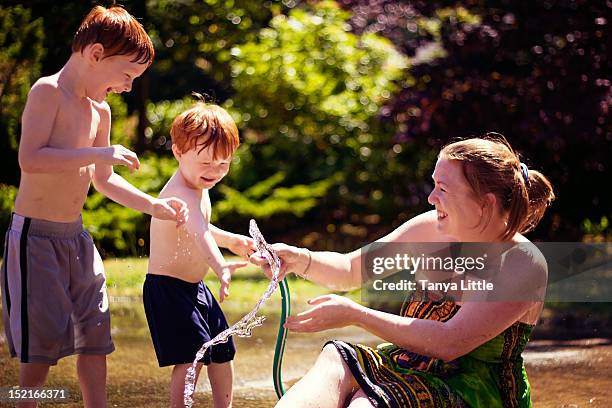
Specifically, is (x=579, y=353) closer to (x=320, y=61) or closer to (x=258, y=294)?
(x=258, y=294)

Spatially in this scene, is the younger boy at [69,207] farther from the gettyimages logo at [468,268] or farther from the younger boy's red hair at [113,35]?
the gettyimages logo at [468,268]

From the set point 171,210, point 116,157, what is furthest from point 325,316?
point 116,157

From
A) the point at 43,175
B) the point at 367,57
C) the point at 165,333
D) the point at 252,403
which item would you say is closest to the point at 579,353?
the point at 252,403

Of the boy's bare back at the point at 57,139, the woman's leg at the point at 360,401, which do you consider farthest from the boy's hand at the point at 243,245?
the woman's leg at the point at 360,401

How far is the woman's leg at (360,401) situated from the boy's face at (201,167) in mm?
1047

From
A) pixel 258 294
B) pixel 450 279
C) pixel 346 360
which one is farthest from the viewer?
pixel 258 294

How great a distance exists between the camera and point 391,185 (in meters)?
8.40

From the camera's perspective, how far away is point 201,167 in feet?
10.8

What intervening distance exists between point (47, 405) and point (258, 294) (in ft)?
9.55

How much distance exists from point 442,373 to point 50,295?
1.30m

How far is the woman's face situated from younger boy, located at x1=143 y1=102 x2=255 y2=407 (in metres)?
0.75

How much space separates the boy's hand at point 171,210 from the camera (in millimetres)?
3096

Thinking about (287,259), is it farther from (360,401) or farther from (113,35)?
(113,35)

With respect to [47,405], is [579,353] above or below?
below
